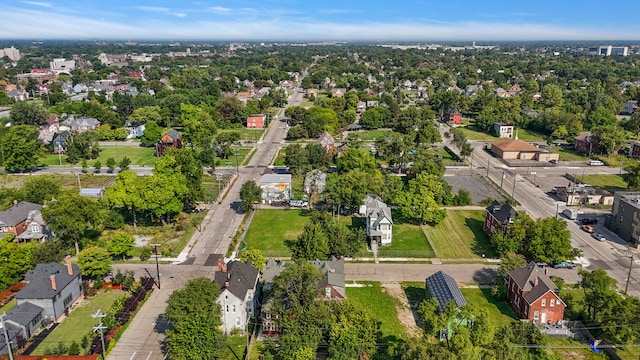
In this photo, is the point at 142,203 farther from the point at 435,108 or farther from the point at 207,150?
the point at 435,108

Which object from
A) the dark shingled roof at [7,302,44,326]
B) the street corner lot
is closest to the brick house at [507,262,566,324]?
the street corner lot

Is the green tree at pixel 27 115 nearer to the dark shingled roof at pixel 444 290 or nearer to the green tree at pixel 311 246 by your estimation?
the green tree at pixel 311 246

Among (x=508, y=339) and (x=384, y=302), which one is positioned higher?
(x=508, y=339)

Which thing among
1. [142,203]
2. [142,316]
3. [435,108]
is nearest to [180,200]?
[142,203]

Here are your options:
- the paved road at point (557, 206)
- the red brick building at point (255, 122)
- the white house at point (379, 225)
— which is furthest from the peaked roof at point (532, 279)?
the red brick building at point (255, 122)

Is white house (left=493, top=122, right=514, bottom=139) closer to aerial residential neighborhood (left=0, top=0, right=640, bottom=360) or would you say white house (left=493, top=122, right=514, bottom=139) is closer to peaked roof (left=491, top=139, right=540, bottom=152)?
aerial residential neighborhood (left=0, top=0, right=640, bottom=360)

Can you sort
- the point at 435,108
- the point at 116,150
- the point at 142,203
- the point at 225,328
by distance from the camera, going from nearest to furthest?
the point at 225,328 → the point at 142,203 → the point at 116,150 → the point at 435,108
